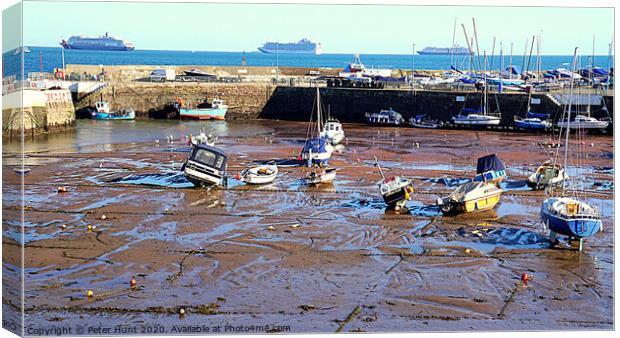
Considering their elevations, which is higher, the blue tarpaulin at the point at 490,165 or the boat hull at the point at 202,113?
the boat hull at the point at 202,113

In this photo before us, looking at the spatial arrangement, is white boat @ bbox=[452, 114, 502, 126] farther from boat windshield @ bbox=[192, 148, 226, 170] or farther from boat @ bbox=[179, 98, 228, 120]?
boat windshield @ bbox=[192, 148, 226, 170]

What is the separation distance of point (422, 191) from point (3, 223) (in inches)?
668

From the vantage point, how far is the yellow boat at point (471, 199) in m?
22.6

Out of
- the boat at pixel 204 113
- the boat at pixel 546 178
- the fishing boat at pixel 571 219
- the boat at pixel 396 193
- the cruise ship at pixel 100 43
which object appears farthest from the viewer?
the cruise ship at pixel 100 43

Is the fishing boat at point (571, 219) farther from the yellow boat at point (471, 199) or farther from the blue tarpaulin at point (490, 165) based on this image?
the blue tarpaulin at point (490, 165)

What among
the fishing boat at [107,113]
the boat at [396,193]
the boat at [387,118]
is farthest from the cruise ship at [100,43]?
the boat at [396,193]

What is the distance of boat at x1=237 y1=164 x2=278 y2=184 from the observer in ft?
88.8

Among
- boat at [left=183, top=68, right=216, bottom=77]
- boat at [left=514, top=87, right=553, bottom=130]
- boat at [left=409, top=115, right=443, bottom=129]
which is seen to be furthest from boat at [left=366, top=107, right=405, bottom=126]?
boat at [left=183, top=68, right=216, bottom=77]

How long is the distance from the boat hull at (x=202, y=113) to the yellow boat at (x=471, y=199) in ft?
91.5

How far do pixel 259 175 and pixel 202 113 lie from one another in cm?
2255

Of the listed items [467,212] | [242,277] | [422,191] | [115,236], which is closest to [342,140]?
[422,191]

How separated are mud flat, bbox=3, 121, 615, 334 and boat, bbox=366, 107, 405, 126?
47.7ft

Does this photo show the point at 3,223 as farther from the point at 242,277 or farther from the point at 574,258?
the point at 574,258

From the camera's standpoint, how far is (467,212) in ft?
74.7
